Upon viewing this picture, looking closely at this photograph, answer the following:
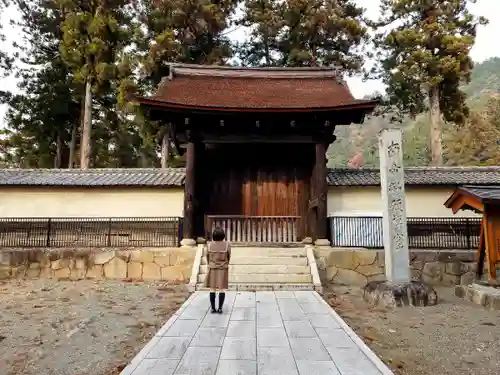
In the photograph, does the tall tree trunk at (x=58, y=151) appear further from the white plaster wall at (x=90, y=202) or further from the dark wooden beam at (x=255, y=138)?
the dark wooden beam at (x=255, y=138)

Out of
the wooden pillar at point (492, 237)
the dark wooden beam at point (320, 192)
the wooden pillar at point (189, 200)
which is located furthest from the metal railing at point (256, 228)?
the wooden pillar at point (492, 237)

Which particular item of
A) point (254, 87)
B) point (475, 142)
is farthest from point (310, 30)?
point (475, 142)

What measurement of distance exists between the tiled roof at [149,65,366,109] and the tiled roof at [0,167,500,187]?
3282mm

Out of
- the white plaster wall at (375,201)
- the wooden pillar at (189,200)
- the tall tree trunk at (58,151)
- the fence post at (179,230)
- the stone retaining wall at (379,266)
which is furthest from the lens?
the tall tree trunk at (58,151)

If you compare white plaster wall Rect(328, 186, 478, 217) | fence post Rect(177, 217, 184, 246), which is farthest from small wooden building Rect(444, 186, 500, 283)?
fence post Rect(177, 217, 184, 246)

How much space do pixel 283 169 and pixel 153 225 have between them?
17.2ft

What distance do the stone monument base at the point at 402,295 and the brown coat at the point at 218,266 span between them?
369 cm

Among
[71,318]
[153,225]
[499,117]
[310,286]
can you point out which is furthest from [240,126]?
[499,117]

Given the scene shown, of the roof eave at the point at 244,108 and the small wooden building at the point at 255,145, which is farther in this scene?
the small wooden building at the point at 255,145

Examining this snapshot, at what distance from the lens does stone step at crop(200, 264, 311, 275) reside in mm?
9867

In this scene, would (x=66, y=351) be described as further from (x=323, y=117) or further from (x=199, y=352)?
(x=323, y=117)

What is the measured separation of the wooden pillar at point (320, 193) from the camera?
11383 mm

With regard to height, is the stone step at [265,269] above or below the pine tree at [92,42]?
below

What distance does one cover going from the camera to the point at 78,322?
6.58 metres
